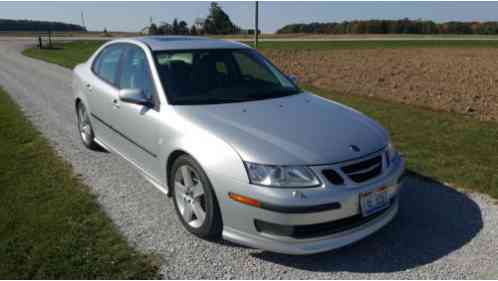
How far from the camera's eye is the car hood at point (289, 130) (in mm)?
2807

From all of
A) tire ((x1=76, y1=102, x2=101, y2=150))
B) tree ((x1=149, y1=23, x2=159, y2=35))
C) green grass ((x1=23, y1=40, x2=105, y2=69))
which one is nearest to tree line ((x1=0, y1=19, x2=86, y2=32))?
tree ((x1=149, y1=23, x2=159, y2=35))

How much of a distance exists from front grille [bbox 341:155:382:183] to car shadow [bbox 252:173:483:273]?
24.0 inches

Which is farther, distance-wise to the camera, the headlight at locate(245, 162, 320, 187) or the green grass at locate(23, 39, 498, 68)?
the green grass at locate(23, 39, 498, 68)

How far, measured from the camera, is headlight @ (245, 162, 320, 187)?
106 inches

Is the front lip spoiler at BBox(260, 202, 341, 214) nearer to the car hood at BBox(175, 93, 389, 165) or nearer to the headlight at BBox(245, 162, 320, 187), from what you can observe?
the headlight at BBox(245, 162, 320, 187)

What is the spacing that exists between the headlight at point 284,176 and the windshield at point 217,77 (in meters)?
1.14

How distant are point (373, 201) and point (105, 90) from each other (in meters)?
3.13

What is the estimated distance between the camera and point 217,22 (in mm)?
76875

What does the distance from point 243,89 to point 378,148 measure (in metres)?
1.45

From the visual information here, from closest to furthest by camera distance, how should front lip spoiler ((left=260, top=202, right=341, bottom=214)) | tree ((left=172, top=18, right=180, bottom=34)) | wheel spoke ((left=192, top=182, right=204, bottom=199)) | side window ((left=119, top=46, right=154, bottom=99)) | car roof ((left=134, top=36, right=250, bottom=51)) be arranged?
1. front lip spoiler ((left=260, top=202, right=341, bottom=214))
2. wheel spoke ((left=192, top=182, right=204, bottom=199))
3. side window ((left=119, top=46, right=154, bottom=99))
4. car roof ((left=134, top=36, right=250, bottom=51))
5. tree ((left=172, top=18, right=180, bottom=34))

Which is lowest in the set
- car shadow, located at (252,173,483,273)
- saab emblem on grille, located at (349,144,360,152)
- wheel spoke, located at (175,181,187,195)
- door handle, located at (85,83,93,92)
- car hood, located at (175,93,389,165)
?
car shadow, located at (252,173,483,273)

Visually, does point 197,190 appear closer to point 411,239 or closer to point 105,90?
point 411,239

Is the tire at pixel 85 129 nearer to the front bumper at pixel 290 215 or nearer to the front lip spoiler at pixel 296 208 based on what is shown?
the front bumper at pixel 290 215

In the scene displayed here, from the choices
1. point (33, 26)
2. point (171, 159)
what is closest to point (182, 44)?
point (171, 159)
